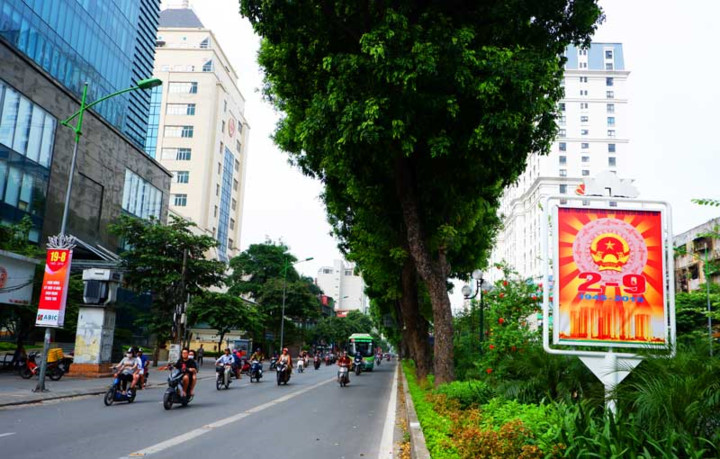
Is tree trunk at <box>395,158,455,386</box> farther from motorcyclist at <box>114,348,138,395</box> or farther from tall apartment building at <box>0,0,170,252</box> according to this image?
tall apartment building at <box>0,0,170,252</box>

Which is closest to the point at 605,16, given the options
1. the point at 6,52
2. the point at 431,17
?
the point at 431,17

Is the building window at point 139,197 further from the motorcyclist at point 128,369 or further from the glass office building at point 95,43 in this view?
the motorcyclist at point 128,369

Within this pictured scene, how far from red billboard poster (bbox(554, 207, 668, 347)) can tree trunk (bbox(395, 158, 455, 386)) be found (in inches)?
290

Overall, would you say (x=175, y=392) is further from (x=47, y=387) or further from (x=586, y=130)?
(x=586, y=130)

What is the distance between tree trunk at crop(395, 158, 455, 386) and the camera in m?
13.2

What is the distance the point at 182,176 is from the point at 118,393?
178ft

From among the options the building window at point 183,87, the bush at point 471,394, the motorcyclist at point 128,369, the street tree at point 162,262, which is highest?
the building window at point 183,87

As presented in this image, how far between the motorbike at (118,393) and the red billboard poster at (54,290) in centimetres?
369

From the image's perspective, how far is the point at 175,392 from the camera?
14031mm

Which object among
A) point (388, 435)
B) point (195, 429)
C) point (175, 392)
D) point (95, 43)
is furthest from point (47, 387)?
point (95, 43)

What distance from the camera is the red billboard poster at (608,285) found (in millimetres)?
5910

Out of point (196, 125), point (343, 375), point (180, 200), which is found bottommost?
point (343, 375)

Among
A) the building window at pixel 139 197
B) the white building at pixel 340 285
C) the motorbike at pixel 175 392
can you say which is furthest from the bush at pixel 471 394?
the white building at pixel 340 285

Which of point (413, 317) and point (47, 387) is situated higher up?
point (413, 317)
